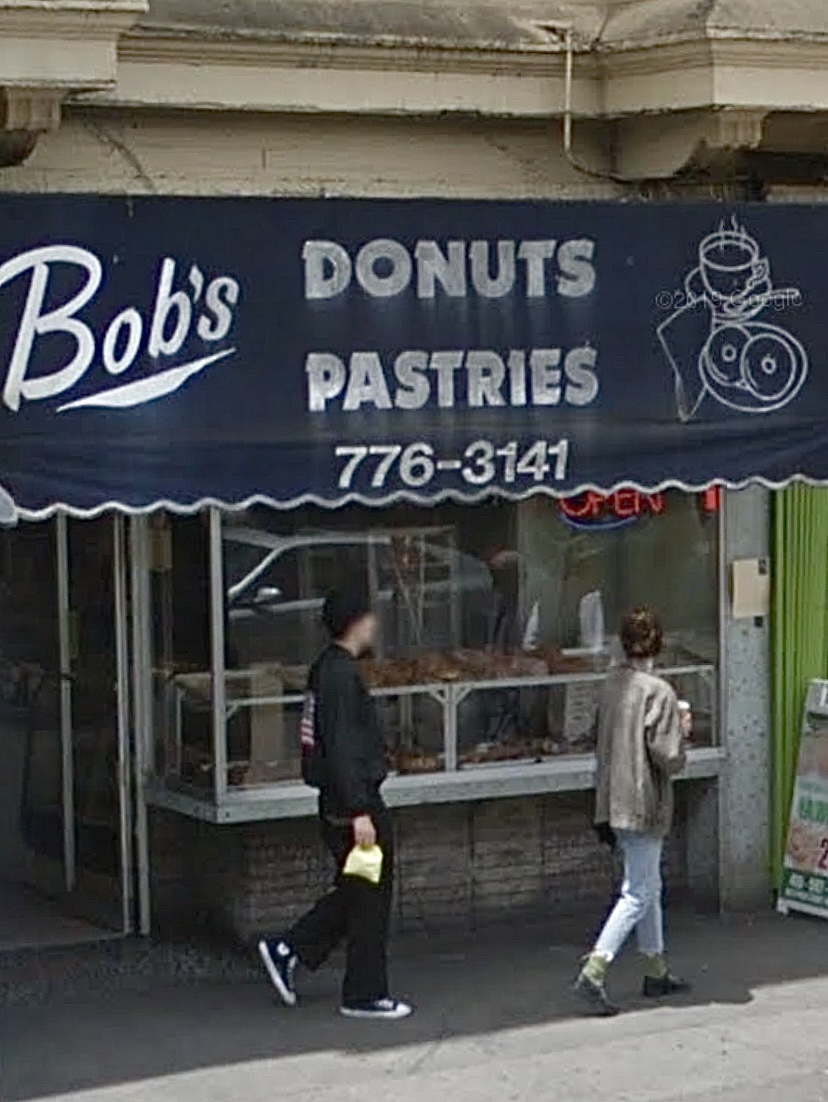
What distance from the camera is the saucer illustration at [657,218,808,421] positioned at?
384 inches

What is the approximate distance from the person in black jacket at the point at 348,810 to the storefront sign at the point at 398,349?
0.64m

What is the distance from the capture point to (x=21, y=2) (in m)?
8.12

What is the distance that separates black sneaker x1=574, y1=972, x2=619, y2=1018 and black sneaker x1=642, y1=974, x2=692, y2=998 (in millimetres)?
238

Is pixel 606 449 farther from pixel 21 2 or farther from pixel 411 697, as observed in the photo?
pixel 21 2

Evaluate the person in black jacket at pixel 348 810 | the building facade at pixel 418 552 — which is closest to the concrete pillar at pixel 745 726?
A: the building facade at pixel 418 552

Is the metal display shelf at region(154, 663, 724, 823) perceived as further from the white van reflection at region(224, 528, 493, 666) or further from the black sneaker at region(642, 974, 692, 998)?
the black sneaker at region(642, 974, 692, 998)

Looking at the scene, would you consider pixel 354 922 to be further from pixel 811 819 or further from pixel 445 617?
pixel 811 819

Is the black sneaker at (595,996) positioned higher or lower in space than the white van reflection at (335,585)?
lower

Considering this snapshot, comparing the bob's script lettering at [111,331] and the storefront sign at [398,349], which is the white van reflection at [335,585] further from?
the bob's script lettering at [111,331]

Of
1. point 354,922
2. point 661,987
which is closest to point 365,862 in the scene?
point 354,922

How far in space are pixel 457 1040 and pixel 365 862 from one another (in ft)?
2.52

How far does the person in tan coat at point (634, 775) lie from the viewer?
30.7 ft

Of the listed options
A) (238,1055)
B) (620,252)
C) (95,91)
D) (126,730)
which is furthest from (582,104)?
(238,1055)

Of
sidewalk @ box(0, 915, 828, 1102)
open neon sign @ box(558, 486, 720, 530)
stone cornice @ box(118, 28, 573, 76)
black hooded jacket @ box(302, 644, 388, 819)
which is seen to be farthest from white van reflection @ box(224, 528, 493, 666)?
stone cornice @ box(118, 28, 573, 76)
